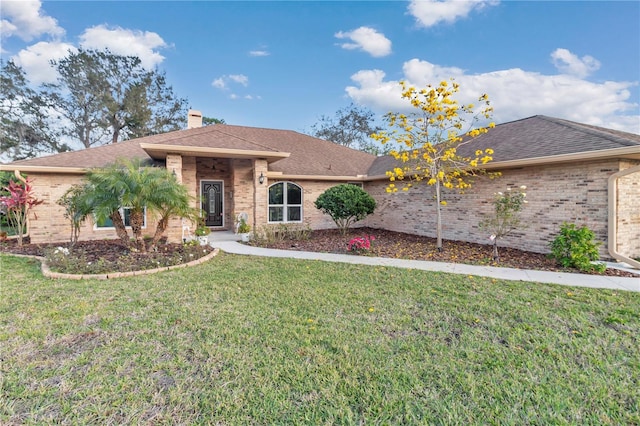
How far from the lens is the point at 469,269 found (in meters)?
6.61

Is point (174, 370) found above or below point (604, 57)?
below

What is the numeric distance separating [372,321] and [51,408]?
10.7 ft

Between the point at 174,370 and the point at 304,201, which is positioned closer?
the point at 174,370

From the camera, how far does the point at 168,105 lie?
998 inches

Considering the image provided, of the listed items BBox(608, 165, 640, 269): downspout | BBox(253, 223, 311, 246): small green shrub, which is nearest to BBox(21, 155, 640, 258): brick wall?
BBox(608, 165, 640, 269): downspout

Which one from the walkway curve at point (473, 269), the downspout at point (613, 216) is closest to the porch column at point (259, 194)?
the walkway curve at point (473, 269)

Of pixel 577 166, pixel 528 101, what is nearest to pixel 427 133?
pixel 577 166

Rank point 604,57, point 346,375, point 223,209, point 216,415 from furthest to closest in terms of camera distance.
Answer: point 223,209, point 604,57, point 346,375, point 216,415

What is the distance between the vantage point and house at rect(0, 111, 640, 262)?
709 cm

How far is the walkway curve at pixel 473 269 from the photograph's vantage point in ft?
17.9

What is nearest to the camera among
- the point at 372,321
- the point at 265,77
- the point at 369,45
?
the point at 372,321

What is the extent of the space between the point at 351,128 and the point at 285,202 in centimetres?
1917

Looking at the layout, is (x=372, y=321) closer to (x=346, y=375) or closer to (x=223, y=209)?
(x=346, y=375)

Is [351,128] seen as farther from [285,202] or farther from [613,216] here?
[613,216]
